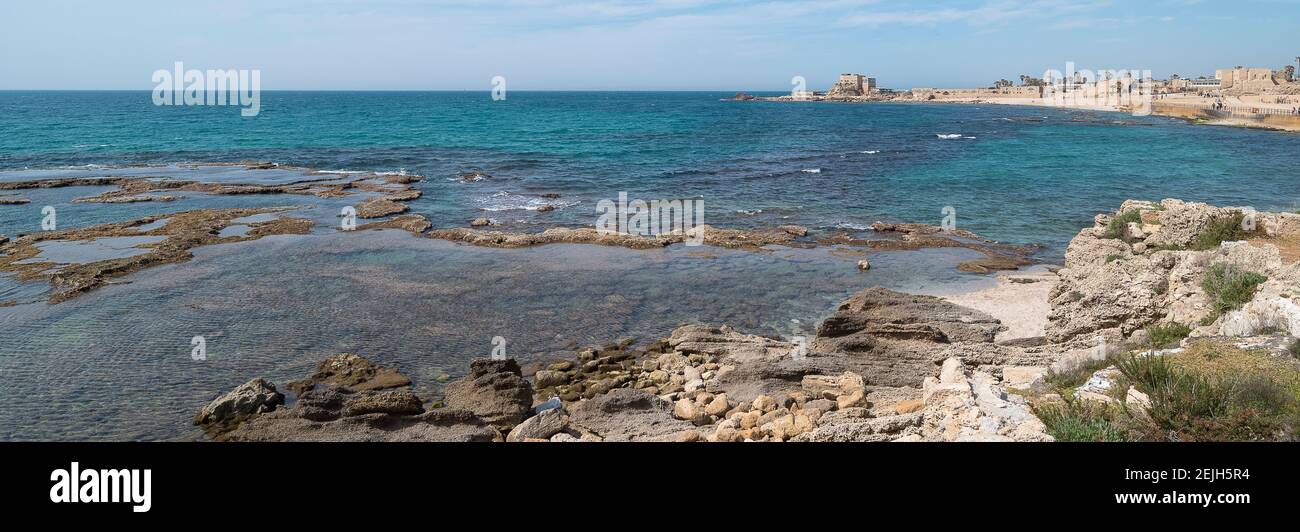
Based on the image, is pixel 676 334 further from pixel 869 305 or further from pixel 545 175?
pixel 545 175

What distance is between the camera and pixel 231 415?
1084 centimetres

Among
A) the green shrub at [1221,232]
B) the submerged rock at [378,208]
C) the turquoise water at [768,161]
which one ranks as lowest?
the green shrub at [1221,232]

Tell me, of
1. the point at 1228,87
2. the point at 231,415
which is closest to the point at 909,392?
the point at 231,415

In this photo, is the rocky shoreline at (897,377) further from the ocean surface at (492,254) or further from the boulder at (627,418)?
the ocean surface at (492,254)

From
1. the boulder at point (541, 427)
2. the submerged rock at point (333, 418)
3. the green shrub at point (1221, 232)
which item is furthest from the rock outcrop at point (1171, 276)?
the submerged rock at point (333, 418)

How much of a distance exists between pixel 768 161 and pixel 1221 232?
3449 centimetres

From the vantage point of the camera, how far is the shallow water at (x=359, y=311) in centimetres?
1191

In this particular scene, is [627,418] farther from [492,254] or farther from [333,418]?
[492,254]

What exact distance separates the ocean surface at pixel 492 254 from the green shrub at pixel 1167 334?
20.6 ft

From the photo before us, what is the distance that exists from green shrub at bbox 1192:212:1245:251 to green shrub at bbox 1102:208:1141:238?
311 cm

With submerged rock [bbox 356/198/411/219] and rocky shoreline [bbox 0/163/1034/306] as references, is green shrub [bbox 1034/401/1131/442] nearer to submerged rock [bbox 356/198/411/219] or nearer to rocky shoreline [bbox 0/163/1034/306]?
rocky shoreline [bbox 0/163/1034/306]

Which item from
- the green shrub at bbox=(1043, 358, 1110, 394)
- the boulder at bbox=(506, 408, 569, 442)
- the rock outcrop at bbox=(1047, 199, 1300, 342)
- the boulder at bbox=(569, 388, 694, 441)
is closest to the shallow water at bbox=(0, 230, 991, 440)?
the boulder at bbox=(506, 408, 569, 442)

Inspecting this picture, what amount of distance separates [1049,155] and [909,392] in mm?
46280

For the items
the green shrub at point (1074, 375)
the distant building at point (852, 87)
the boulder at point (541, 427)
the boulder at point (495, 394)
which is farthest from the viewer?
the distant building at point (852, 87)
